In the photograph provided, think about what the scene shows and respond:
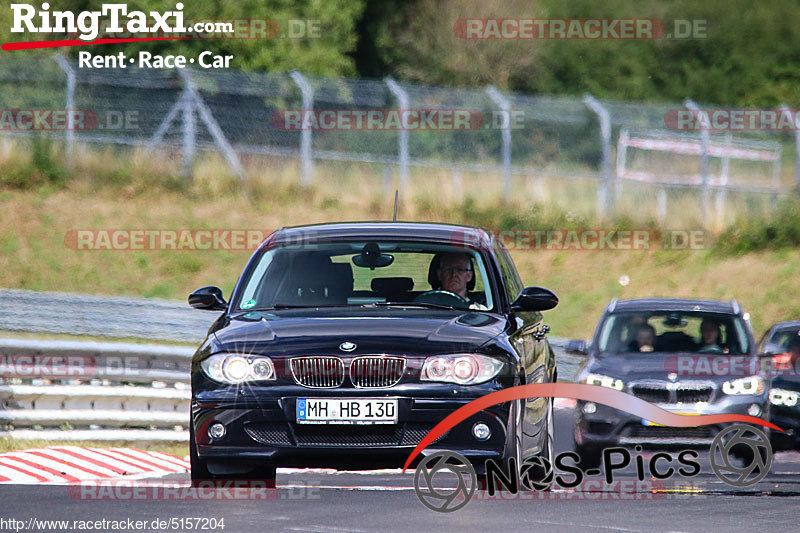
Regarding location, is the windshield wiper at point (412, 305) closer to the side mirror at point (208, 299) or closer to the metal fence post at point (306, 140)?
the side mirror at point (208, 299)

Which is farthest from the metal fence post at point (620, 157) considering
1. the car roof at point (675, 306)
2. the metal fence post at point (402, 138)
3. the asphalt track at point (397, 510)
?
the asphalt track at point (397, 510)

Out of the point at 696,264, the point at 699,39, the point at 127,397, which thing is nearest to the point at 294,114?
the point at 696,264

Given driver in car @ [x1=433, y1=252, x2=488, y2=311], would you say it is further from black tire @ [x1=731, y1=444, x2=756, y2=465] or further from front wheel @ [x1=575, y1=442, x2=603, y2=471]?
black tire @ [x1=731, y1=444, x2=756, y2=465]

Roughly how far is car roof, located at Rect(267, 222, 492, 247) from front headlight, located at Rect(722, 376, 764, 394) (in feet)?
13.1

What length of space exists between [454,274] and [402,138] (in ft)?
63.9

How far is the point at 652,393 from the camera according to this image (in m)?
14.1

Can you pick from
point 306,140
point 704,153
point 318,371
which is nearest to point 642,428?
point 318,371

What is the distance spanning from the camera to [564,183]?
3359 cm

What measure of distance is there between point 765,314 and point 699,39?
35.1m

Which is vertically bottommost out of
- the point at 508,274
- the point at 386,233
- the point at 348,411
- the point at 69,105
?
the point at 348,411

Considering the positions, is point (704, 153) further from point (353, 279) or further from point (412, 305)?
point (412, 305)

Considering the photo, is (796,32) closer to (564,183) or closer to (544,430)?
(564,183)

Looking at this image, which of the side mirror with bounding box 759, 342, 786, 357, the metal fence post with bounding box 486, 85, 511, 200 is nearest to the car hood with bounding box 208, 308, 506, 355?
the side mirror with bounding box 759, 342, 786, 357

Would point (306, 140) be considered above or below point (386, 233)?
above
